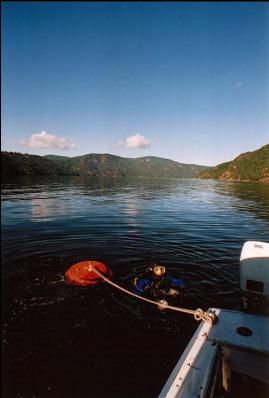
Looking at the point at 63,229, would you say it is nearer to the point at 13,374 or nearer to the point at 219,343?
the point at 13,374

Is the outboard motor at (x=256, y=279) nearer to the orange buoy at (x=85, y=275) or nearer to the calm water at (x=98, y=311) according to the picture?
the calm water at (x=98, y=311)

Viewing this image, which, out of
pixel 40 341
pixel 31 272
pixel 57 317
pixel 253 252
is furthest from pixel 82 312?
pixel 253 252

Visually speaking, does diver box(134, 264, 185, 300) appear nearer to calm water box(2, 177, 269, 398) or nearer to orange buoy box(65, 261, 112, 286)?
calm water box(2, 177, 269, 398)

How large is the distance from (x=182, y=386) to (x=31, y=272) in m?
9.61

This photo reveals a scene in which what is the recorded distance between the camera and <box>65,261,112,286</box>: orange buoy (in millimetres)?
10983

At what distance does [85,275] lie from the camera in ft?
36.2

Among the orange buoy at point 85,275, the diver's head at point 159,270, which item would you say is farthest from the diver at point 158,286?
the orange buoy at point 85,275

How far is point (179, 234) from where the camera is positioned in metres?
20.2

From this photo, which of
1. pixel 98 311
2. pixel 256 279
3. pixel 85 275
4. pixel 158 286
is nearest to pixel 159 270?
pixel 158 286

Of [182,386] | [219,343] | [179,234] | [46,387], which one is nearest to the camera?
[182,386]

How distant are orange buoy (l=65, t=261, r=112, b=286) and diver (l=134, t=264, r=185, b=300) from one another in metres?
1.68

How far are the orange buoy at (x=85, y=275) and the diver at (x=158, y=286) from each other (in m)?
1.68

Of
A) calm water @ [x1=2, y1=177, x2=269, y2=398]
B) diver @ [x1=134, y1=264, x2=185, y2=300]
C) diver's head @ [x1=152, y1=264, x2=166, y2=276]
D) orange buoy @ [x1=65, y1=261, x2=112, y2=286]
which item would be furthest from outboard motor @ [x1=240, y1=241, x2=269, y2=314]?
Result: orange buoy @ [x1=65, y1=261, x2=112, y2=286]

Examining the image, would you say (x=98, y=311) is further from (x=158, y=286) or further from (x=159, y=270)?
(x=159, y=270)
